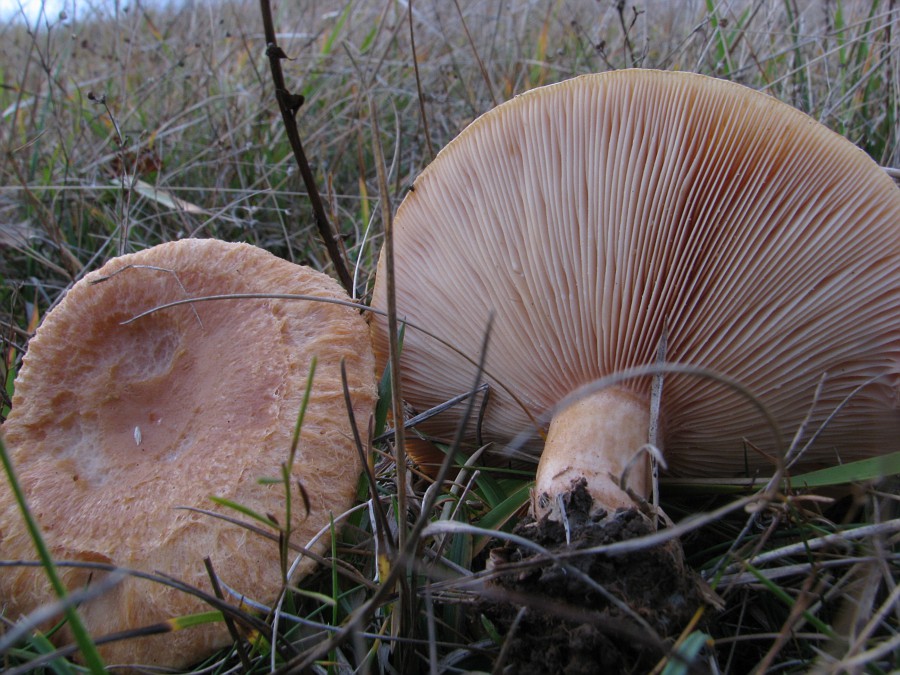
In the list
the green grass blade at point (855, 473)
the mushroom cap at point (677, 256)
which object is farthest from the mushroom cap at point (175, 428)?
the green grass blade at point (855, 473)

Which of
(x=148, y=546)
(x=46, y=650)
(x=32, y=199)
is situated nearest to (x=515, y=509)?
(x=148, y=546)

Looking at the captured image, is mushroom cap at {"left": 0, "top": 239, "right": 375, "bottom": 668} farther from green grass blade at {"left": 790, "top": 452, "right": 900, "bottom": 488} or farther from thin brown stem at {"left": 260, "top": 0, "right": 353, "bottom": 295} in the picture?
green grass blade at {"left": 790, "top": 452, "right": 900, "bottom": 488}

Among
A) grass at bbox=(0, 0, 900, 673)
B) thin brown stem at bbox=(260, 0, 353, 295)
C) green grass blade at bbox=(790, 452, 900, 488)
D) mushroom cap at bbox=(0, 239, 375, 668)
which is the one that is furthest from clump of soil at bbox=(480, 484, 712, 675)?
thin brown stem at bbox=(260, 0, 353, 295)

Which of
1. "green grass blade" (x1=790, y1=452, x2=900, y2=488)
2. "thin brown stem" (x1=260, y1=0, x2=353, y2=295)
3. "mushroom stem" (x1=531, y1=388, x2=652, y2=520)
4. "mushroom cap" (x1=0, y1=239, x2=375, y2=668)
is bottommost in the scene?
"green grass blade" (x1=790, y1=452, x2=900, y2=488)

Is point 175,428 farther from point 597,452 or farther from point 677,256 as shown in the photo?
point 677,256

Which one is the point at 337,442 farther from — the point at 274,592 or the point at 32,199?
the point at 32,199

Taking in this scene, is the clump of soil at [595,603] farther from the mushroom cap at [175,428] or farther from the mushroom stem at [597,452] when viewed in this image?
the mushroom cap at [175,428]
